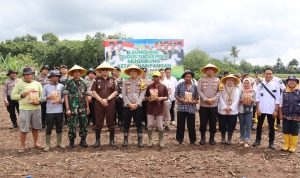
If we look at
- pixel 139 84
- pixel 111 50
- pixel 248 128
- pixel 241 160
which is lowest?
pixel 241 160

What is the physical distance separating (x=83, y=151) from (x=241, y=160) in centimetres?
357

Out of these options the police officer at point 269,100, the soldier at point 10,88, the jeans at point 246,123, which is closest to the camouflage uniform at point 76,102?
the soldier at point 10,88

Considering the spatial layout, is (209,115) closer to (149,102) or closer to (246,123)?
(246,123)

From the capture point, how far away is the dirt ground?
6.16m

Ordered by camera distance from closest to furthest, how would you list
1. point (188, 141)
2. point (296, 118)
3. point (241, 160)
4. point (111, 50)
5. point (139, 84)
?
point (241, 160), point (296, 118), point (139, 84), point (188, 141), point (111, 50)

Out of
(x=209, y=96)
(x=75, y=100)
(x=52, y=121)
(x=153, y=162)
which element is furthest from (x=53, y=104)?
(x=209, y=96)

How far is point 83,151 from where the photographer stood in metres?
7.53

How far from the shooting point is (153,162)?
264 inches

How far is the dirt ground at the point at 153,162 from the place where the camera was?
616cm

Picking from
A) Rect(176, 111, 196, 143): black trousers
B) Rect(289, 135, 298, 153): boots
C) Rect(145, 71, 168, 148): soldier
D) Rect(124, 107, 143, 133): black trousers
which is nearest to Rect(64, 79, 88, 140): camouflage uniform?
Rect(124, 107, 143, 133): black trousers

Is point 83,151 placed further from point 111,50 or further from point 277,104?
point 111,50

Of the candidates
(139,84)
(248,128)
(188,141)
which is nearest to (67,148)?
(139,84)

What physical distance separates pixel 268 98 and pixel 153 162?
3.32m

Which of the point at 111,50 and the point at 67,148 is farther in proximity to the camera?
the point at 111,50
